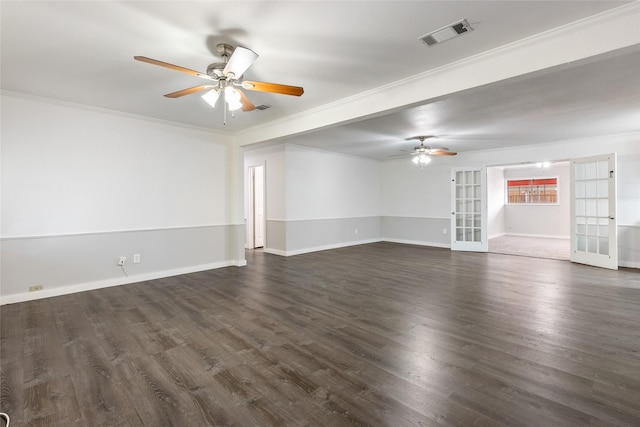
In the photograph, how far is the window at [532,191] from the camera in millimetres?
9666

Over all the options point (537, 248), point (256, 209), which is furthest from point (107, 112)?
point (537, 248)

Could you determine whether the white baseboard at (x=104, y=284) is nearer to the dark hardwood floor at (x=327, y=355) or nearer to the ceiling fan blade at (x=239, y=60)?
the dark hardwood floor at (x=327, y=355)

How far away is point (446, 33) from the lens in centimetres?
231

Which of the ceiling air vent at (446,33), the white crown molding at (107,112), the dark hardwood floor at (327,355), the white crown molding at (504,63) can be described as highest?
the white crown molding at (107,112)

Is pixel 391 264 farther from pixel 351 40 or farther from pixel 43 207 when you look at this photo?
pixel 43 207

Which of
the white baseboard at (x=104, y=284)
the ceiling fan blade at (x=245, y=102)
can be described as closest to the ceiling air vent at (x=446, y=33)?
the ceiling fan blade at (x=245, y=102)

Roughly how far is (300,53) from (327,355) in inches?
101

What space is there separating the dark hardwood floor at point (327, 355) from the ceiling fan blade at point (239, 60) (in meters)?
2.32

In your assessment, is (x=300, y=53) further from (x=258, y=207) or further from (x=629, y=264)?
(x=629, y=264)

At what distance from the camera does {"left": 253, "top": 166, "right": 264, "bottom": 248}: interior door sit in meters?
7.98

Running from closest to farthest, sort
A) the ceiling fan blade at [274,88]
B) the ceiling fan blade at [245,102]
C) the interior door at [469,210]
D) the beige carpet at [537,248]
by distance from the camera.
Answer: the ceiling fan blade at [274,88] < the ceiling fan blade at [245,102] < the beige carpet at [537,248] < the interior door at [469,210]

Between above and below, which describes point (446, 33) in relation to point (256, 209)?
above

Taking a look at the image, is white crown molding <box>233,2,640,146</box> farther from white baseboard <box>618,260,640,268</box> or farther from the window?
the window

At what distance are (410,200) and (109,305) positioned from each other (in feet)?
24.3
